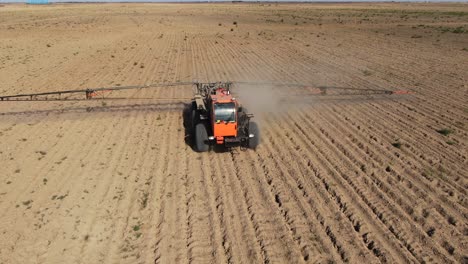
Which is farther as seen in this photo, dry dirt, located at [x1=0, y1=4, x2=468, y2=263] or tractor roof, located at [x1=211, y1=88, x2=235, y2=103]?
tractor roof, located at [x1=211, y1=88, x2=235, y2=103]

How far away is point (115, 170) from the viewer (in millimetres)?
11695

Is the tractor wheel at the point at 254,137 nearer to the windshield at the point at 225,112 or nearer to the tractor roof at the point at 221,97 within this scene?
the windshield at the point at 225,112

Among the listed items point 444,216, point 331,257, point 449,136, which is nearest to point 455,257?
point 444,216

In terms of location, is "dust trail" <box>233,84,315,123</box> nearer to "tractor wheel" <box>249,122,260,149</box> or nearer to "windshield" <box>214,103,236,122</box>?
"tractor wheel" <box>249,122,260,149</box>

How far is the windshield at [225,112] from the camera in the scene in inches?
482

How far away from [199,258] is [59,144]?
8067 mm

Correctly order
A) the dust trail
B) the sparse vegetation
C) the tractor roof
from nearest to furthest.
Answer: the tractor roof < the sparse vegetation < the dust trail

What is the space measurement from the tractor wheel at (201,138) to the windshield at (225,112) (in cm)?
72

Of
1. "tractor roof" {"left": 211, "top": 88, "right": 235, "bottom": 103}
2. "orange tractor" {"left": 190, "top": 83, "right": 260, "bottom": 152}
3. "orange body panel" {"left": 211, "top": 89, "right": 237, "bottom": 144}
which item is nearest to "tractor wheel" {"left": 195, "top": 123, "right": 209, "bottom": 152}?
"orange tractor" {"left": 190, "top": 83, "right": 260, "bottom": 152}

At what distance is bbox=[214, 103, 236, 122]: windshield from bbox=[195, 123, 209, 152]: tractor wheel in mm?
723

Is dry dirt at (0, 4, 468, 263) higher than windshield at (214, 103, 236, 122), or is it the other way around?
windshield at (214, 103, 236, 122)

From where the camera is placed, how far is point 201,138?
12508mm

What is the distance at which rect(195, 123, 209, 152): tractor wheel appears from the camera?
12.5m

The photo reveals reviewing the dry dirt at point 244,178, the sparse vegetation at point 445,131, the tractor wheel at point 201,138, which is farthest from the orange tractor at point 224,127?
the sparse vegetation at point 445,131
